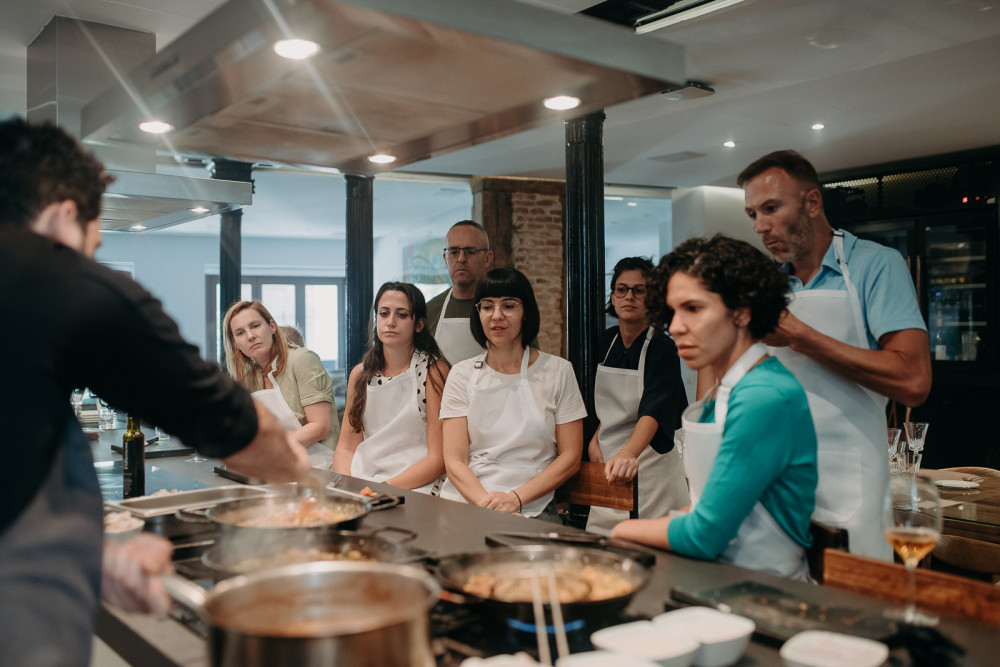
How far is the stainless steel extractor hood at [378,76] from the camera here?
128 cm

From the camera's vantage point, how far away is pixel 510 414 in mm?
2828

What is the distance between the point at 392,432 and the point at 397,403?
0.12 metres

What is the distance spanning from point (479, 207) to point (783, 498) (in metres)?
6.00

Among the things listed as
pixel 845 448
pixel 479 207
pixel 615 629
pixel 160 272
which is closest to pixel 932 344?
pixel 479 207

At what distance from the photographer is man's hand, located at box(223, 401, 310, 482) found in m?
1.20

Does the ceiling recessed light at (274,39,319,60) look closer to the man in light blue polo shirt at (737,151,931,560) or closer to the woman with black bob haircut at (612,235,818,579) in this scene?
the woman with black bob haircut at (612,235,818,579)

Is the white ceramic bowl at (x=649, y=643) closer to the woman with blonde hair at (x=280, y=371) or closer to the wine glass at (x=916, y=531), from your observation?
the wine glass at (x=916, y=531)

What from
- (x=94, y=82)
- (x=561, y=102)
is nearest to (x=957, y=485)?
(x=561, y=102)

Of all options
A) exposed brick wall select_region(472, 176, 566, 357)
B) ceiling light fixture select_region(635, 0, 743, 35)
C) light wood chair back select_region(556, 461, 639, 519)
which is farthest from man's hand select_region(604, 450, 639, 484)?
exposed brick wall select_region(472, 176, 566, 357)

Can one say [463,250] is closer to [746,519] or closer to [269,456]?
[746,519]

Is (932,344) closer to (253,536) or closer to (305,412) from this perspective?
(305,412)

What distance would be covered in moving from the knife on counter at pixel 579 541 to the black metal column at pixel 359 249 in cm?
377

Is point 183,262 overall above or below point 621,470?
above

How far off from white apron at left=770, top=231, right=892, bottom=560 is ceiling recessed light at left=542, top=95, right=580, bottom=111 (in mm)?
941
